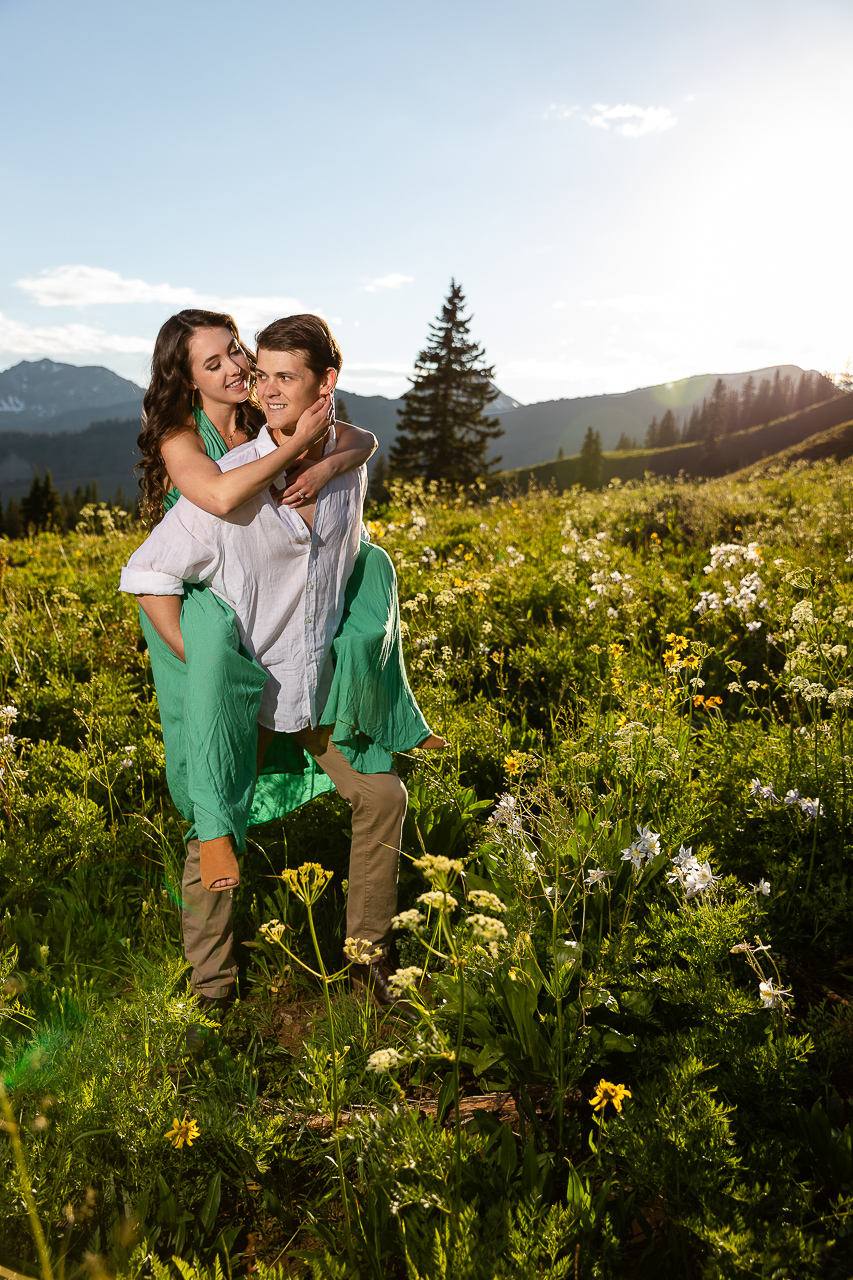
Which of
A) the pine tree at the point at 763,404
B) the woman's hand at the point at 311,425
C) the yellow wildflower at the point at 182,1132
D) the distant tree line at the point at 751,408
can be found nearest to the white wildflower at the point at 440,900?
the yellow wildflower at the point at 182,1132

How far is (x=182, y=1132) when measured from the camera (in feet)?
5.72

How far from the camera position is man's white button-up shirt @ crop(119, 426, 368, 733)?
2.15m

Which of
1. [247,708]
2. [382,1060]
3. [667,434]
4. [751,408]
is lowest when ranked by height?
[382,1060]

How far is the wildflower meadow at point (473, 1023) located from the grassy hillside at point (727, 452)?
6642cm

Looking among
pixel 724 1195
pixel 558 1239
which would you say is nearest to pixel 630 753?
pixel 724 1195

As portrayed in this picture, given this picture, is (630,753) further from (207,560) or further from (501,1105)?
(207,560)

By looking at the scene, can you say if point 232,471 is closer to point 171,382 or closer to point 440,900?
point 171,382

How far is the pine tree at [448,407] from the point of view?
37.2 m

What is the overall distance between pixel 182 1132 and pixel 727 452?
3817 inches

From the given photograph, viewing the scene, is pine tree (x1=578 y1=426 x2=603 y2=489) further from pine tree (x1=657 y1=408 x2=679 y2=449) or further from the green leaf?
the green leaf

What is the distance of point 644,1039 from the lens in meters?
2.00

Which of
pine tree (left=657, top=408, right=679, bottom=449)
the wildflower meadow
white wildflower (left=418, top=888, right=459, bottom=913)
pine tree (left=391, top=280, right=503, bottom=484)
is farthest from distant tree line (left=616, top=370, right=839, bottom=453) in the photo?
white wildflower (left=418, top=888, right=459, bottom=913)

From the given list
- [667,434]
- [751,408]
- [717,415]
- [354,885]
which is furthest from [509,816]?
[751,408]

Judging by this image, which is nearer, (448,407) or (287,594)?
(287,594)
